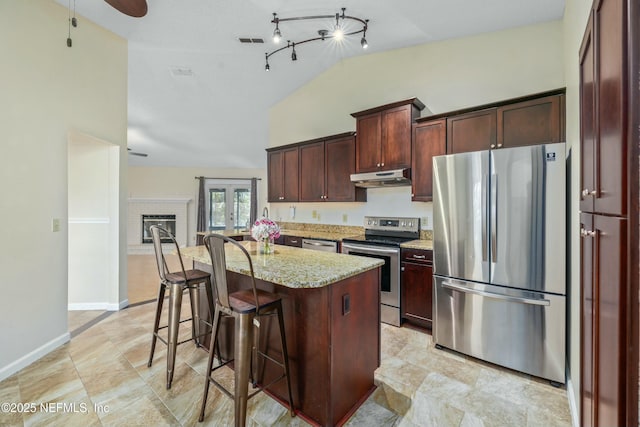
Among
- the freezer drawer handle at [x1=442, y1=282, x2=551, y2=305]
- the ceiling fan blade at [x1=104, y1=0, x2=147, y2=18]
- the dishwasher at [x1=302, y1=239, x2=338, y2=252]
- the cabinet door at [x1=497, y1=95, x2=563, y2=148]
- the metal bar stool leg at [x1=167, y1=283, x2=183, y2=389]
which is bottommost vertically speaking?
the metal bar stool leg at [x1=167, y1=283, x2=183, y2=389]

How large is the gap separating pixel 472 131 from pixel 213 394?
10.3 feet

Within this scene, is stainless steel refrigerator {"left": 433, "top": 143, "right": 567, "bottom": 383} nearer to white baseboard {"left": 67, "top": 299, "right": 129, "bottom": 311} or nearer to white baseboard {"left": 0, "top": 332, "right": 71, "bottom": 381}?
white baseboard {"left": 0, "top": 332, "right": 71, "bottom": 381}

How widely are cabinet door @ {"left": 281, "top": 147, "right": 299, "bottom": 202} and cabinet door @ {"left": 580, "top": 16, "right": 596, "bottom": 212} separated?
354cm

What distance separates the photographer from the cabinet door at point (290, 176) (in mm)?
4594

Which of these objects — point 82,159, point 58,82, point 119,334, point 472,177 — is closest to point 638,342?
point 472,177

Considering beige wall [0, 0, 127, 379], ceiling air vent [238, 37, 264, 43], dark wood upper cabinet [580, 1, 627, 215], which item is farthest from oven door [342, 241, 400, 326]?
beige wall [0, 0, 127, 379]

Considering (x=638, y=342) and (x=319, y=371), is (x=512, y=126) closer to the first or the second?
(x=638, y=342)

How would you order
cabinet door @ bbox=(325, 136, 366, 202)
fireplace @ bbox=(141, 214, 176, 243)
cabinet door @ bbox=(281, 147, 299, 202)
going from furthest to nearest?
1. fireplace @ bbox=(141, 214, 176, 243)
2. cabinet door @ bbox=(281, 147, 299, 202)
3. cabinet door @ bbox=(325, 136, 366, 202)

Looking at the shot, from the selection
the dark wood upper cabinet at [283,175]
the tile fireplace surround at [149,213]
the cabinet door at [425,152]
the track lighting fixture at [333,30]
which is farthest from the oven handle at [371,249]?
the tile fireplace surround at [149,213]

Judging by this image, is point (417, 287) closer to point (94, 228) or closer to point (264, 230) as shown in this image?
point (264, 230)

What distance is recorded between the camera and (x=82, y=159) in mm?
3453

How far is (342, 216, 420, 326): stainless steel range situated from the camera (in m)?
3.11

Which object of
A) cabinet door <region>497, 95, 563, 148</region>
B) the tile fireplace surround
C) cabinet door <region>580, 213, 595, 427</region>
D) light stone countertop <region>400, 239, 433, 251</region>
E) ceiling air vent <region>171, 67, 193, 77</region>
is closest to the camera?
cabinet door <region>580, 213, 595, 427</region>

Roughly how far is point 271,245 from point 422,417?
157 cm
